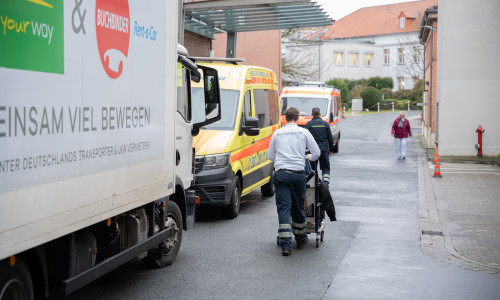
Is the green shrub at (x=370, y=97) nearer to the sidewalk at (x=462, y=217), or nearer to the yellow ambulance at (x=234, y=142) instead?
the sidewalk at (x=462, y=217)

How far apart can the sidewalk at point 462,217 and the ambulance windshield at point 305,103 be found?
699 centimetres

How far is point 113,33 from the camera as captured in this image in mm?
5758

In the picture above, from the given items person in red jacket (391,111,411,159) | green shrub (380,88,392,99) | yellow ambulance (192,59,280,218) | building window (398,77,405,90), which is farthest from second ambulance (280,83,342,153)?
building window (398,77,405,90)

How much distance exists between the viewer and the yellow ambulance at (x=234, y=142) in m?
11.1

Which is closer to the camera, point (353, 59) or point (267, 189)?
point (267, 189)

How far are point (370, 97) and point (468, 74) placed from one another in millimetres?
51577

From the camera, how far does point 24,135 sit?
436 centimetres

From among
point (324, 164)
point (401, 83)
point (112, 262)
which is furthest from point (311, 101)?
point (401, 83)

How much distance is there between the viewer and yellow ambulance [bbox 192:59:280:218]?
11.1 m

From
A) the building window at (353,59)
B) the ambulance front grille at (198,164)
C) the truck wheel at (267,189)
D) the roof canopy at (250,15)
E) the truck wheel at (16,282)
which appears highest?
the building window at (353,59)

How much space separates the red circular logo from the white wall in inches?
831

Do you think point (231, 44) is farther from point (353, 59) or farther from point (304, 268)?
point (353, 59)

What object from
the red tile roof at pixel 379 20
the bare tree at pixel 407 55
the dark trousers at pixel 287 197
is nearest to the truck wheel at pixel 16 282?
the dark trousers at pixel 287 197

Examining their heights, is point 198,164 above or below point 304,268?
above
